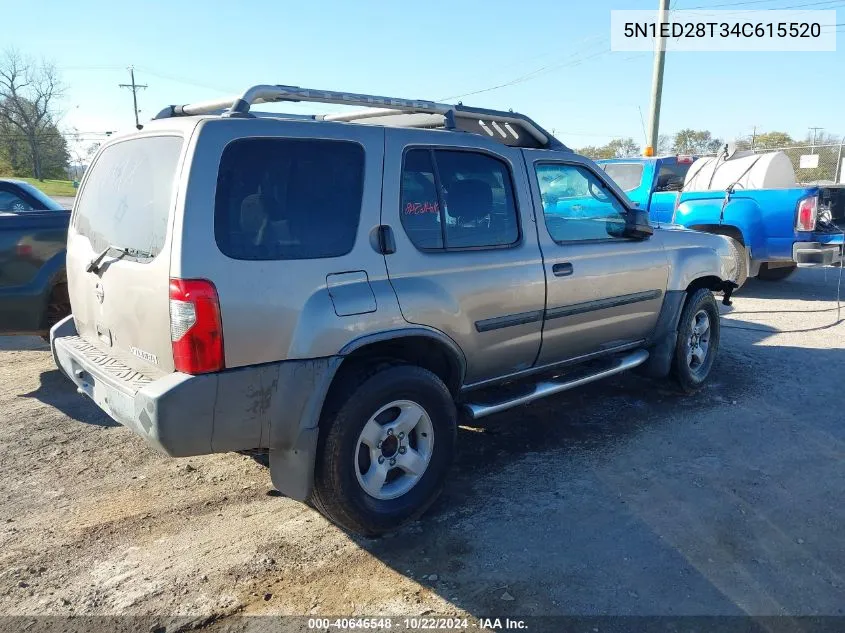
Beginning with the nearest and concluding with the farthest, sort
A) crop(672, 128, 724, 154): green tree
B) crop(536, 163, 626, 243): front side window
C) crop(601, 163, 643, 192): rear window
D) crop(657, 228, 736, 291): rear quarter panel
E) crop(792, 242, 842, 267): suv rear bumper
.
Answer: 1. crop(536, 163, 626, 243): front side window
2. crop(657, 228, 736, 291): rear quarter panel
3. crop(792, 242, 842, 267): suv rear bumper
4. crop(601, 163, 643, 192): rear window
5. crop(672, 128, 724, 154): green tree

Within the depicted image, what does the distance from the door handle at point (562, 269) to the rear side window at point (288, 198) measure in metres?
1.48

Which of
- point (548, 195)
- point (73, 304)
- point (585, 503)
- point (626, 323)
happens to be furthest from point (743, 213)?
point (73, 304)

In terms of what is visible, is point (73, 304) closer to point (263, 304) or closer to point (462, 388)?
point (263, 304)

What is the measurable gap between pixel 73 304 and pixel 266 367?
1652mm

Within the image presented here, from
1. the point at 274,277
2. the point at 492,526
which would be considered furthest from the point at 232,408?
the point at 492,526

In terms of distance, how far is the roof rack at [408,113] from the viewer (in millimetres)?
3250

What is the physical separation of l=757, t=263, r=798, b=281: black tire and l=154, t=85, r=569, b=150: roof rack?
26.2 ft

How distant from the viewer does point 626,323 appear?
4.75 meters

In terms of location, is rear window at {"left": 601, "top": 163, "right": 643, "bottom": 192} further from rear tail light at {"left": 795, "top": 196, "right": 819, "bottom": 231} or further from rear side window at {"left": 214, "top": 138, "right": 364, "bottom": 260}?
rear side window at {"left": 214, "top": 138, "right": 364, "bottom": 260}

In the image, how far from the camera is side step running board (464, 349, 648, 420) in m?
3.73

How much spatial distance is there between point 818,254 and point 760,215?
3.21 ft

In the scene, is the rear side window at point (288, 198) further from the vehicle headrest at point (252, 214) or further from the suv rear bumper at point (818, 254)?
the suv rear bumper at point (818, 254)

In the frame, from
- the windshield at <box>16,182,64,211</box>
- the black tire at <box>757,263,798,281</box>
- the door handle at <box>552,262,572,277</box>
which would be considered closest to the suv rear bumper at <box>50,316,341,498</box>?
the door handle at <box>552,262,572,277</box>

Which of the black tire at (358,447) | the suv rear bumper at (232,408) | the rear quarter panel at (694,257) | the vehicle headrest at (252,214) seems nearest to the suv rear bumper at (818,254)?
the rear quarter panel at (694,257)
